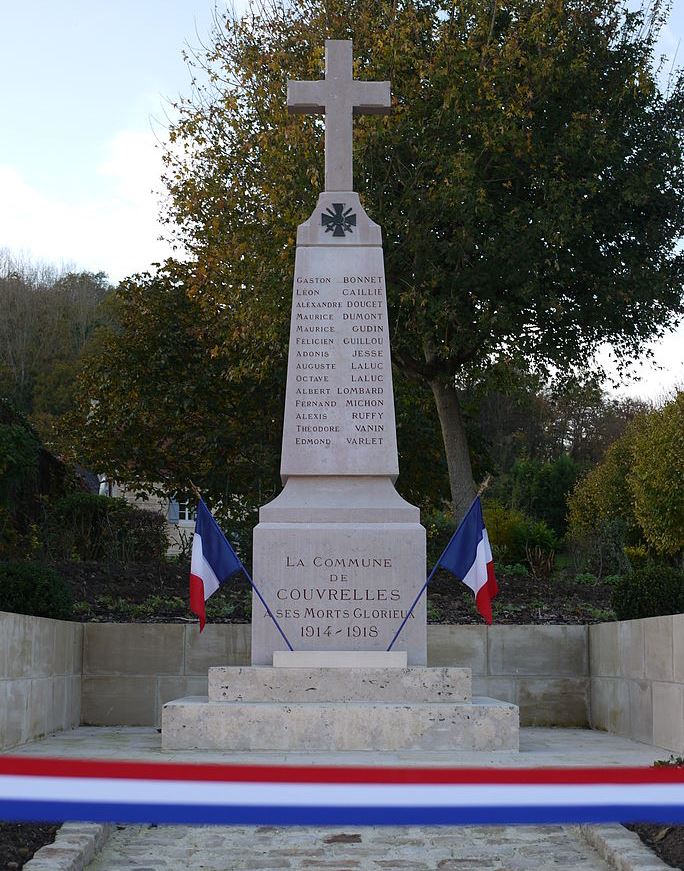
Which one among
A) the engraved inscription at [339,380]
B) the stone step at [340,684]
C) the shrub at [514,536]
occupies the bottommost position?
the stone step at [340,684]

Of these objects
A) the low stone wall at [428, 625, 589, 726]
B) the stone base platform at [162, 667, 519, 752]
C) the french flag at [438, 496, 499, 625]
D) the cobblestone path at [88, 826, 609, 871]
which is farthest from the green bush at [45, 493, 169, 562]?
the cobblestone path at [88, 826, 609, 871]

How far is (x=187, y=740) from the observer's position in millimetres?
7984

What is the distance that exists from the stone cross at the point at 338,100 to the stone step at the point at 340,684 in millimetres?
4777

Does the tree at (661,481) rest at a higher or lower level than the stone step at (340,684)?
higher

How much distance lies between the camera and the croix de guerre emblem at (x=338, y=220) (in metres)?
10.5

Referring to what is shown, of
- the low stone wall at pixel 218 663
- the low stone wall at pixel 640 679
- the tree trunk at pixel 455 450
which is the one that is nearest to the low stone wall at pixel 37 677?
the low stone wall at pixel 218 663

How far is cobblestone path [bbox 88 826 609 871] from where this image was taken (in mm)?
5160

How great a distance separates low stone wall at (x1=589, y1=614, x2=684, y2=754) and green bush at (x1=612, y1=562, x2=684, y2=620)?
0.80 feet

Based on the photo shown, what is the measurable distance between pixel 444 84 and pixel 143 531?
8.16 m

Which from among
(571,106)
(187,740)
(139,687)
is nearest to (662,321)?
(571,106)

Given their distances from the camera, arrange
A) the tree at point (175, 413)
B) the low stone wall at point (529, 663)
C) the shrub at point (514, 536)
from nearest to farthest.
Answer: the low stone wall at point (529, 663) < the tree at point (175, 413) < the shrub at point (514, 536)

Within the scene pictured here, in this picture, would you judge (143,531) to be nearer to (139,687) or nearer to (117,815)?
(139,687)

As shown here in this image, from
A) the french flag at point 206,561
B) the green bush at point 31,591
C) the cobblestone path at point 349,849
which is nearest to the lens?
the cobblestone path at point 349,849

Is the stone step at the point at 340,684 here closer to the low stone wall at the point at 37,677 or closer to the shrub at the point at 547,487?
the low stone wall at the point at 37,677
